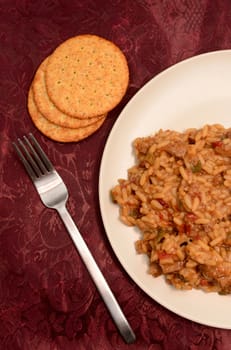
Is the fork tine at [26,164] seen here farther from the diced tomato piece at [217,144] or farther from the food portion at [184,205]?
the diced tomato piece at [217,144]

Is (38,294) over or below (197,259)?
below

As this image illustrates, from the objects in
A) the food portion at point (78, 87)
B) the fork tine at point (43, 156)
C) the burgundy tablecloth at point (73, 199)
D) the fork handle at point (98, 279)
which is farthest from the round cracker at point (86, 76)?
the fork handle at point (98, 279)

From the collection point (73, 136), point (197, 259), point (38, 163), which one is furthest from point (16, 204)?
point (197, 259)

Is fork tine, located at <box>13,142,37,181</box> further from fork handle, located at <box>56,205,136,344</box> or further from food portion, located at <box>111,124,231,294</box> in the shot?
food portion, located at <box>111,124,231,294</box>

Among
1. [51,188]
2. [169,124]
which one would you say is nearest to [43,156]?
[51,188]

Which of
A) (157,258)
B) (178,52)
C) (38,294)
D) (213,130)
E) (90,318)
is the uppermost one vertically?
(178,52)

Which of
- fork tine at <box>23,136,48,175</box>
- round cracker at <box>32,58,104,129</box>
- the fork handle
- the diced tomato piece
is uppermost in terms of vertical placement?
round cracker at <box>32,58,104,129</box>

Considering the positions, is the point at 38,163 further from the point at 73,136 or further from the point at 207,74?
the point at 207,74

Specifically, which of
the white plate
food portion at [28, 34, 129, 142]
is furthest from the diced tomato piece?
food portion at [28, 34, 129, 142]
